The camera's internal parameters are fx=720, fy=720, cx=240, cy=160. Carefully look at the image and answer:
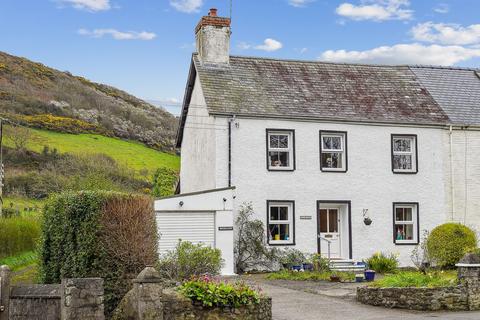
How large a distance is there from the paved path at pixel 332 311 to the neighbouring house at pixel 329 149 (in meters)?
8.35

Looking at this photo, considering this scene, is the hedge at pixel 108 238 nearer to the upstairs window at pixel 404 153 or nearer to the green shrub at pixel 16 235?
the green shrub at pixel 16 235

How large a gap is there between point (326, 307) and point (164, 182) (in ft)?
107

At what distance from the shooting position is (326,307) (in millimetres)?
17750

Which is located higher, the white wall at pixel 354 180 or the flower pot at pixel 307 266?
the white wall at pixel 354 180

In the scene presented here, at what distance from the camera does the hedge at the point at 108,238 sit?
14.6 meters

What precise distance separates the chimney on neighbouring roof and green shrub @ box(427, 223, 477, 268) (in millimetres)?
11100

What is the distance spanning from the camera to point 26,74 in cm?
9806

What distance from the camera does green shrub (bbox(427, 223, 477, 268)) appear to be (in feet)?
90.0

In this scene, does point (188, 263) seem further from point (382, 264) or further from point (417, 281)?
point (382, 264)

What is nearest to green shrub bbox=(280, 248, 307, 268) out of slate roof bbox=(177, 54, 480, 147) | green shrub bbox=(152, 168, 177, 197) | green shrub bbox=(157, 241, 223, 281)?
slate roof bbox=(177, 54, 480, 147)

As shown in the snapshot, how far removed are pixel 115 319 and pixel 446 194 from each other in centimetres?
2003

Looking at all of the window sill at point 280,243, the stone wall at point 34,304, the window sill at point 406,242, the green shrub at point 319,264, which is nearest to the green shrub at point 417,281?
the green shrub at point 319,264

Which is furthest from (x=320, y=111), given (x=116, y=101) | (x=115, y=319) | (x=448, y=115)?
(x=116, y=101)

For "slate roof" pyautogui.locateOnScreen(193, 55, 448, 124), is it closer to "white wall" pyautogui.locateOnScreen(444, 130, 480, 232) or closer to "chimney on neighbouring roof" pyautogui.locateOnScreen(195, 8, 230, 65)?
"chimney on neighbouring roof" pyautogui.locateOnScreen(195, 8, 230, 65)
